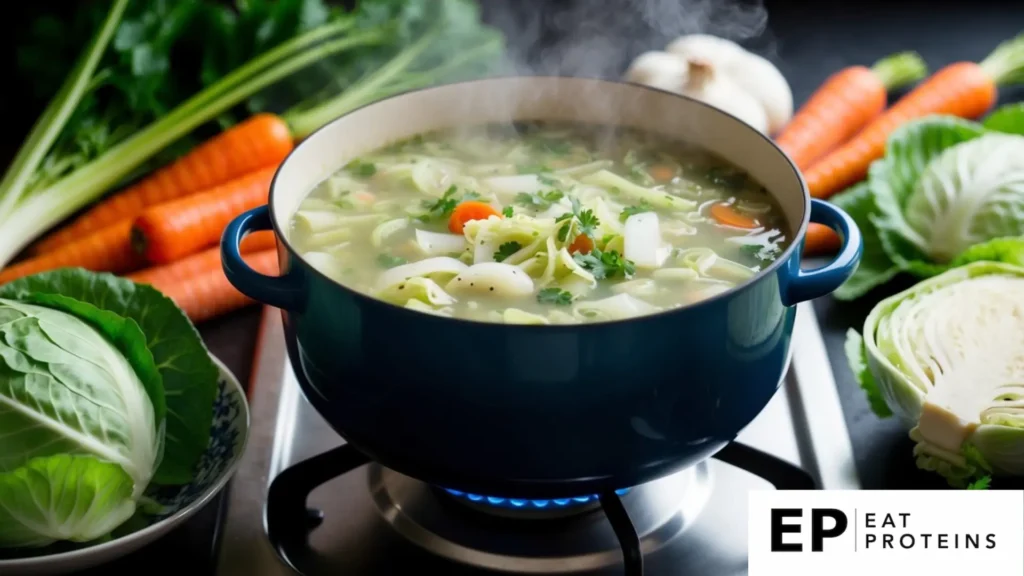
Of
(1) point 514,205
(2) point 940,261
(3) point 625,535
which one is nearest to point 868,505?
(3) point 625,535

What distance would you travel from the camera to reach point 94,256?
2252 mm

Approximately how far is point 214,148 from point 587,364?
1512 millimetres

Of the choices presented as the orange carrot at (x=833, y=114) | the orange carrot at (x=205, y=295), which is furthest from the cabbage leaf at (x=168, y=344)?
the orange carrot at (x=833, y=114)

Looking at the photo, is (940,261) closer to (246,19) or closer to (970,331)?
(970,331)

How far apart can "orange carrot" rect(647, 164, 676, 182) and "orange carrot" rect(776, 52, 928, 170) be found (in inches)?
31.5

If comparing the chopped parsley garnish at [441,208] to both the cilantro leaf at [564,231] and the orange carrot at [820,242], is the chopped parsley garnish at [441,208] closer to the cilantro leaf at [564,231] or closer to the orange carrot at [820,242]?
the cilantro leaf at [564,231]

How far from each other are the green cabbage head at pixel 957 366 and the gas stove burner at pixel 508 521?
0.70 feet

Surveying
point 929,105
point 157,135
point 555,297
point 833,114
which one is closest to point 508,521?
point 555,297

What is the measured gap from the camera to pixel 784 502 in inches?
61.2

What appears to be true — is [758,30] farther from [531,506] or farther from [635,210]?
[531,506]

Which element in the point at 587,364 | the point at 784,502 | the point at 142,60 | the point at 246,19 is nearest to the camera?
the point at 587,364

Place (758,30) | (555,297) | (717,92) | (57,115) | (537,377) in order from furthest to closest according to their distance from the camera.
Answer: (758,30) < (717,92) < (57,115) < (555,297) < (537,377)

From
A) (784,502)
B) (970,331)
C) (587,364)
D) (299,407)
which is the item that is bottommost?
(299,407)

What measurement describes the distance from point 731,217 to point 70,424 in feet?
3.20
